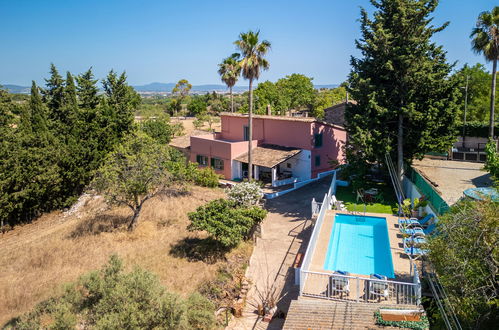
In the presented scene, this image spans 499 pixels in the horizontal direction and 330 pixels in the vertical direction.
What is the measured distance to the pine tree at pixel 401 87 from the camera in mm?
23859

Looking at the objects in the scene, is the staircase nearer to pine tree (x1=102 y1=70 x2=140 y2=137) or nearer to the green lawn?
the green lawn

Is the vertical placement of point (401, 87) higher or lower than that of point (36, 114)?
higher

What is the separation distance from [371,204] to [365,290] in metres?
13.3

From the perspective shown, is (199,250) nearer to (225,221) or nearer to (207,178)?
(225,221)

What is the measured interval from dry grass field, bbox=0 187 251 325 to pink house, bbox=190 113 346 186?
6109mm

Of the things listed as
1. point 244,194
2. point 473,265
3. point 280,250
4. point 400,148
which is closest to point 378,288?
point 473,265

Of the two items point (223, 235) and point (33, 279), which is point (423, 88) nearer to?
point (223, 235)

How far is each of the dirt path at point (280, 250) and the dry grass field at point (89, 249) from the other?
142 cm

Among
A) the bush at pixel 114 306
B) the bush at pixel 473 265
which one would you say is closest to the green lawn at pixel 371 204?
the bush at pixel 473 265

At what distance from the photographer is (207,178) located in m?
32.9

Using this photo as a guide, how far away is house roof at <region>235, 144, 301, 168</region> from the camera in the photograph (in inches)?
1243

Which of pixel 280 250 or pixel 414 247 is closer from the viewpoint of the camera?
pixel 414 247

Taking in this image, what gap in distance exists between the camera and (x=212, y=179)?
32.8 metres

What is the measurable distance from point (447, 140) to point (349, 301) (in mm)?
17073
